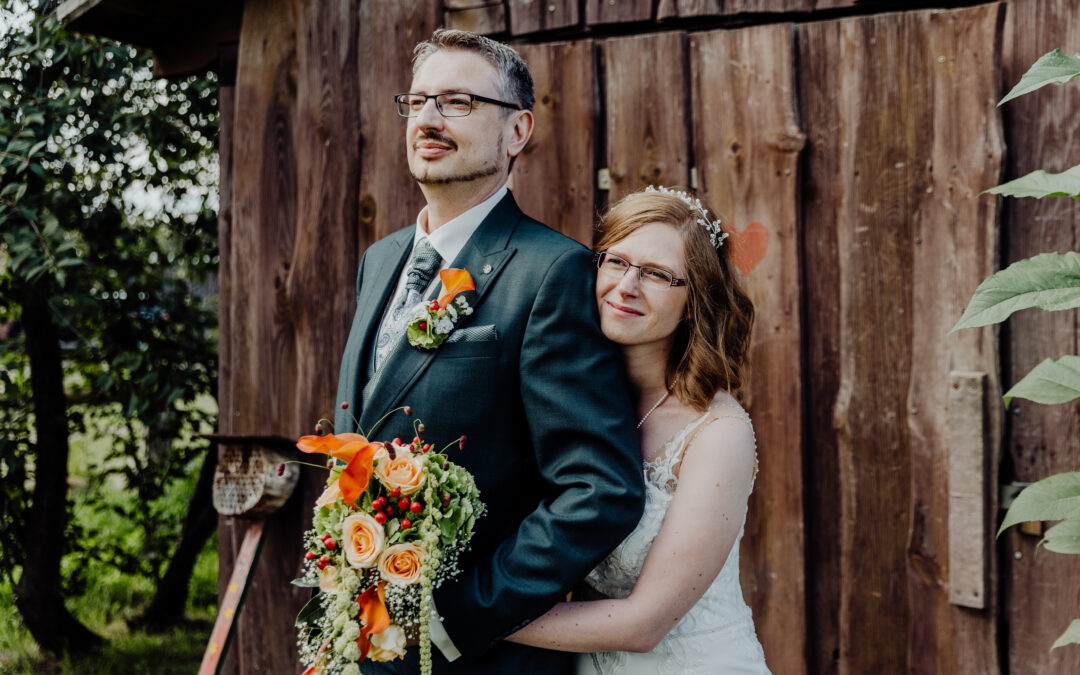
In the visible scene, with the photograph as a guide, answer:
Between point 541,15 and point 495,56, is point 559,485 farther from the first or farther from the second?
point 541,15

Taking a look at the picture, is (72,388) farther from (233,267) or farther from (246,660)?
(246,660)

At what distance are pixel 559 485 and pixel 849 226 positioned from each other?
4.21 feet

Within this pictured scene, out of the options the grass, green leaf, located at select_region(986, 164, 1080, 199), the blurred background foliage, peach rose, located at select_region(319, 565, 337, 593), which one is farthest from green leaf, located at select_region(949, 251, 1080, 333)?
the grass

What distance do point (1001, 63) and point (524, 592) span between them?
74.4 inches

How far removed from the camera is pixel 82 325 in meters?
3.79

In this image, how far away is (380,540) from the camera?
1351 millimetres

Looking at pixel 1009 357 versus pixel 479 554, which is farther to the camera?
pixel 1009 357

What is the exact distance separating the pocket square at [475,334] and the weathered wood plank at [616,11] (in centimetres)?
132

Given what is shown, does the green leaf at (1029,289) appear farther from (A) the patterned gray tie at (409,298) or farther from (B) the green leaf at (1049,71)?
(A) the patterned gray tie at (409,298)

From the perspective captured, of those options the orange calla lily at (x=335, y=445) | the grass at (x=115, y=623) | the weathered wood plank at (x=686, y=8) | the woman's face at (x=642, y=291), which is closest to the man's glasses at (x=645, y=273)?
the woman's face at (x=642, y=291)

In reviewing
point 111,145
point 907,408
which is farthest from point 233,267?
point 907,408

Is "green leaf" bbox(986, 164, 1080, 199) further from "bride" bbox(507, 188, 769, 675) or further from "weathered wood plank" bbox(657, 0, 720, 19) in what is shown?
"weathered wood plank" bbox(657, 0, 720, 19)

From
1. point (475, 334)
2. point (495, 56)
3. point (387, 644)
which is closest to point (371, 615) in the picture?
point (387, 644)

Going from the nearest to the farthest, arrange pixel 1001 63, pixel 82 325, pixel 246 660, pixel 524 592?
pixel 524 592 < pixel 1001 63 < pixel 246 660 < pixel 82 325
